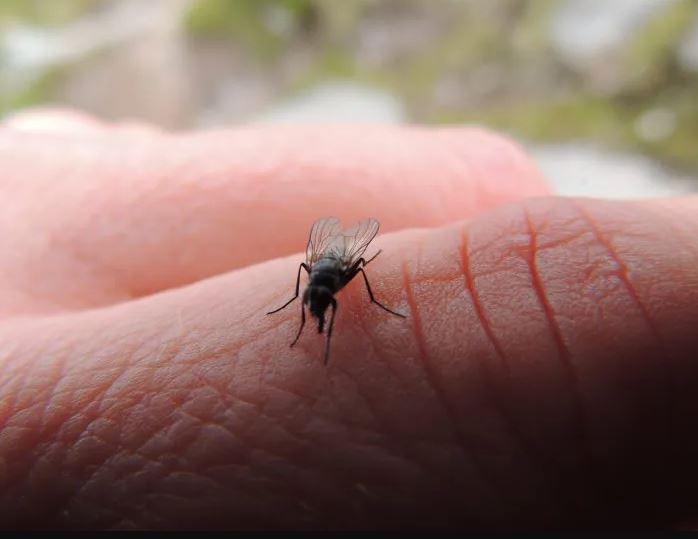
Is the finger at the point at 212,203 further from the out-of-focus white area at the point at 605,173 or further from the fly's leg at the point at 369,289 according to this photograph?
the out-of-focus white area at the point at 605,173

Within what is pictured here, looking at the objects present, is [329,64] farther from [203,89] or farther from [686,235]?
[686,235]

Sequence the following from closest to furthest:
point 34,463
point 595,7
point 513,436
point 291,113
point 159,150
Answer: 1. point 513,436
2. point 34,463
3. point 159,150
4. point 595,7
5. point 291,113

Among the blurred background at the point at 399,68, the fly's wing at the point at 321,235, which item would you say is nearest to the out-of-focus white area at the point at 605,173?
the blurred background at the point at 399,68

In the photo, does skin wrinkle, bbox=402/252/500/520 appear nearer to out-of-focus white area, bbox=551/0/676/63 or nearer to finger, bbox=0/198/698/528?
finger, bbox=0/198/698/528

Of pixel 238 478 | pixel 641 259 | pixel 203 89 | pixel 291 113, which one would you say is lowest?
pixel 238 478

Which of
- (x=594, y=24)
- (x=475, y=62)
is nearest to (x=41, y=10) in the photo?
(x=475, y=62)

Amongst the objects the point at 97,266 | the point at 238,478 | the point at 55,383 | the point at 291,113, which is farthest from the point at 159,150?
the point at 291,113
